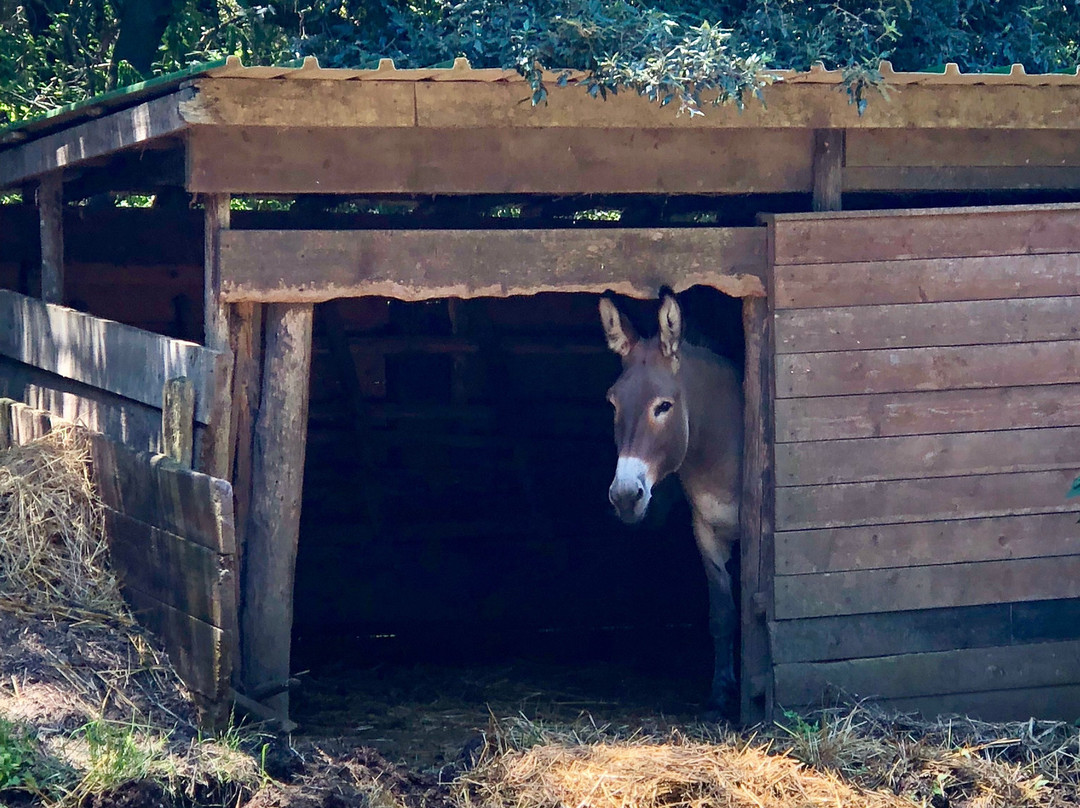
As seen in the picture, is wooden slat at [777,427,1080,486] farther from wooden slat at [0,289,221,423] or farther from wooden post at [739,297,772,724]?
wooden slat at [0,289,221,423]

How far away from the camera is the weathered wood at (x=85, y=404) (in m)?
5.23

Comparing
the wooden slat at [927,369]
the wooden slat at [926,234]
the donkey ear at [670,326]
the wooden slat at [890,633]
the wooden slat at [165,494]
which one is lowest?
the wooden slat at [890,633]

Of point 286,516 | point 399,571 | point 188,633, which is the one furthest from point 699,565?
point 188,633

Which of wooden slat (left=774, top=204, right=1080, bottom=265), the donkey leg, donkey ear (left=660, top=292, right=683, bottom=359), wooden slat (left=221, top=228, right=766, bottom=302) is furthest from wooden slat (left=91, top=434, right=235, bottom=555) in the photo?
the donkey leg

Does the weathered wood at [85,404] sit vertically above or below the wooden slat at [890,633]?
above

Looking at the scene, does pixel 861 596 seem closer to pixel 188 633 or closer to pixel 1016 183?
pixel 1016 183

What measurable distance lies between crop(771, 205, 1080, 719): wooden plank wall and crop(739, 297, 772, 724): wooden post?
0.39 ft

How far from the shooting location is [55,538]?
206 inches

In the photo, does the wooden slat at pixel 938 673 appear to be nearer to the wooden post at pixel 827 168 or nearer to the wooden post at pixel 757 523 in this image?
the wooden post at pixel 757 523

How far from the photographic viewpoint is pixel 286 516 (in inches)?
201

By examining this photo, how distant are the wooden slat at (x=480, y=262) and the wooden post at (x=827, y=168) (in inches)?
14.1

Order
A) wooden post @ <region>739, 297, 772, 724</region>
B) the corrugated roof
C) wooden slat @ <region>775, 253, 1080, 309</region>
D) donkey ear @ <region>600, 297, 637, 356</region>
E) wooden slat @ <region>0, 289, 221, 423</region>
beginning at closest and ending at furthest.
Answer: the corrugated roof
wooden slat @ <region>0, 289, 221, 423</region>
wooden slat @ <region>775, 253, 1080, 309</region>
wooden post @ <region>739, 297, 772, 724</region>
donkey ear @ <region>600, 297, 637, 356</region>

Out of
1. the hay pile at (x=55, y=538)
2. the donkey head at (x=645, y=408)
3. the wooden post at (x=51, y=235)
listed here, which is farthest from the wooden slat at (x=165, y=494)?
the donkey head at (x=645, y=408)

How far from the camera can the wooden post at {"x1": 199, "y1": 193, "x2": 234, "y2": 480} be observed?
15.8 ft
